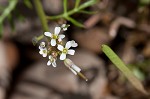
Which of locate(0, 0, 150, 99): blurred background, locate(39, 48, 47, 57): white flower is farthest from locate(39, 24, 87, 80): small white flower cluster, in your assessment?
locate(0, 0, 150, 99): blurred background

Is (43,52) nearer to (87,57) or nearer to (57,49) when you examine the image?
(57,49)

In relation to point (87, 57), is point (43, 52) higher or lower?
lower

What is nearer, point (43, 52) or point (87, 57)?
point (43, 52)

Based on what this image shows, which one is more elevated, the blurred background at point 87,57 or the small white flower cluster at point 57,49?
the blurred background at point 87,57

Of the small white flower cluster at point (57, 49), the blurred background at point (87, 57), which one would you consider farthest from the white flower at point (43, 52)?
the blurred background at point (87, 57)

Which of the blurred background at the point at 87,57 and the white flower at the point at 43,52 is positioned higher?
the blurred background at the point at 87,57

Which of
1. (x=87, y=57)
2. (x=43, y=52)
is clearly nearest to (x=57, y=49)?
(x=43, y=52)

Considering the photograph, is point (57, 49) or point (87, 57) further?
point (87, 57)

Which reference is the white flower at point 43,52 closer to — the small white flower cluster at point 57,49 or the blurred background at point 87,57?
the small white flower cluster at point 57,49

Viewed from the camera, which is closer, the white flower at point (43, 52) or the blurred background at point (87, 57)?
the white flower at point (43, 52)
